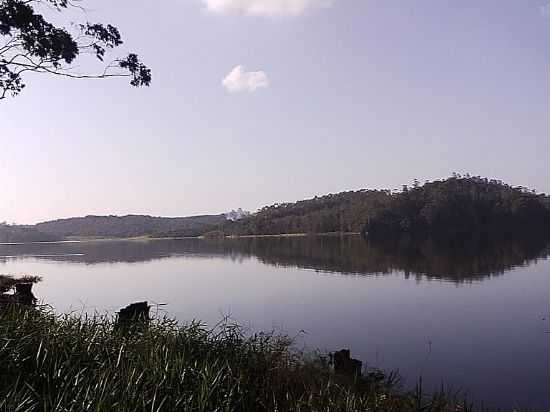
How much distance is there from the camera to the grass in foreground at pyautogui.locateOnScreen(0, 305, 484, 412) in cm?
411

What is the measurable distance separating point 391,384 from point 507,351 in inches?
→ 226

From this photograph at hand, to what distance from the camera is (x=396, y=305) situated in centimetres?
2255

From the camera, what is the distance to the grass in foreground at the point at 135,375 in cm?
411

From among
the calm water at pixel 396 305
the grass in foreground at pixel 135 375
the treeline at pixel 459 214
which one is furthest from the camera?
the treeline at pixel 459 214

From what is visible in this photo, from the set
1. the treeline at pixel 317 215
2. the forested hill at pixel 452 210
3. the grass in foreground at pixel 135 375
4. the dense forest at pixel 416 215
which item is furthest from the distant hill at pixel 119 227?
the grass in foreground at pixel 135 375

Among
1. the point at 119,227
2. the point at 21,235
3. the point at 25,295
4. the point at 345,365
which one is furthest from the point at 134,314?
the point at 119,227

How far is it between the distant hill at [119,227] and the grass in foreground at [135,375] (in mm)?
131033

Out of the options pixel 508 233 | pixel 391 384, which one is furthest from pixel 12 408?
pixel 508 233

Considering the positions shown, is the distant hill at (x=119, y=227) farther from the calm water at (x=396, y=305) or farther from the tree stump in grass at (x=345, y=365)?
the tree stump in grass at (x=345, y=365)

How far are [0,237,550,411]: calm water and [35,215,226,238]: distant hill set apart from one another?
101 m

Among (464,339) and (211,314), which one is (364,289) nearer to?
(211,314)

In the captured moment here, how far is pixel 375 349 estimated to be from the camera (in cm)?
1520

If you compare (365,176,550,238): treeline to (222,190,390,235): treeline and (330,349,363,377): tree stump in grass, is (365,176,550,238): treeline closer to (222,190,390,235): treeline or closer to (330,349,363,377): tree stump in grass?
(222,190,390,235): treeline

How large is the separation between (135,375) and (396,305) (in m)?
18.9
